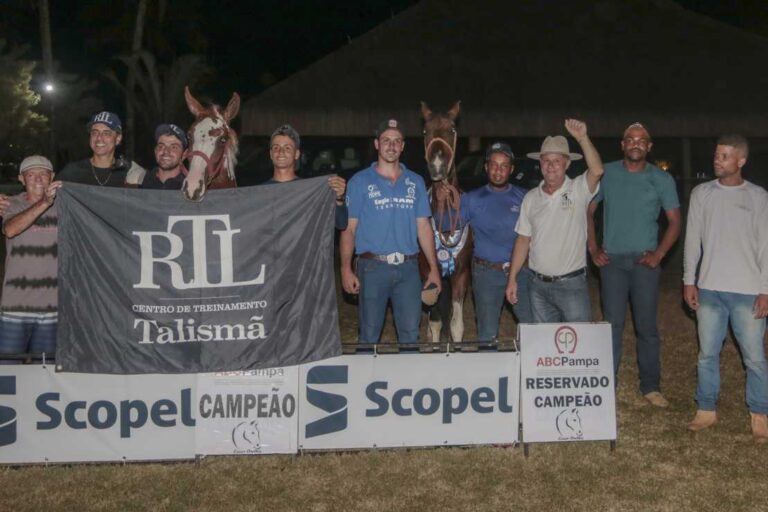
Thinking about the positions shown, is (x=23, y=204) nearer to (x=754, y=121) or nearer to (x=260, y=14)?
(x=754, y=121)

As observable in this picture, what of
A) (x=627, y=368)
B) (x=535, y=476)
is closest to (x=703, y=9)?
(x=627, y=368)

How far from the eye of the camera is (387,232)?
574 centimetres

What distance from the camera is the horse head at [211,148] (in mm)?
5586

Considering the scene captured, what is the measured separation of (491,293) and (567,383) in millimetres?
1045

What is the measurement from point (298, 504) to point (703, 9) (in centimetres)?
3302

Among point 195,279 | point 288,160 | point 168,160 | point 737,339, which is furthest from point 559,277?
point 168,160

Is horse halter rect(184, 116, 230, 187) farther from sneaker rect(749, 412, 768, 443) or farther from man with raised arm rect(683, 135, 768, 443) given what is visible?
sneaker rect(749, 412, 768, 443)

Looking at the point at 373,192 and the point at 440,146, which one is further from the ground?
the point at 440,146

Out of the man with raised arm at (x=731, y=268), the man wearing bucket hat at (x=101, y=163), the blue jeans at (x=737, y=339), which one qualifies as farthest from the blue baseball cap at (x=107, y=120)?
the blue jeans at (x=737, y=339)

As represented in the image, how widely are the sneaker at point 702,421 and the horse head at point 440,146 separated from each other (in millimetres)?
2709

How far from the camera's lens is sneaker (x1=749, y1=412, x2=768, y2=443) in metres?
5.95

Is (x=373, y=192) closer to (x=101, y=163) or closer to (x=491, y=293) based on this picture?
(x=491, y=293)

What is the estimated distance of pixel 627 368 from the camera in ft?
26.2

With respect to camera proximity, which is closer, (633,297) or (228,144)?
(228,144)
